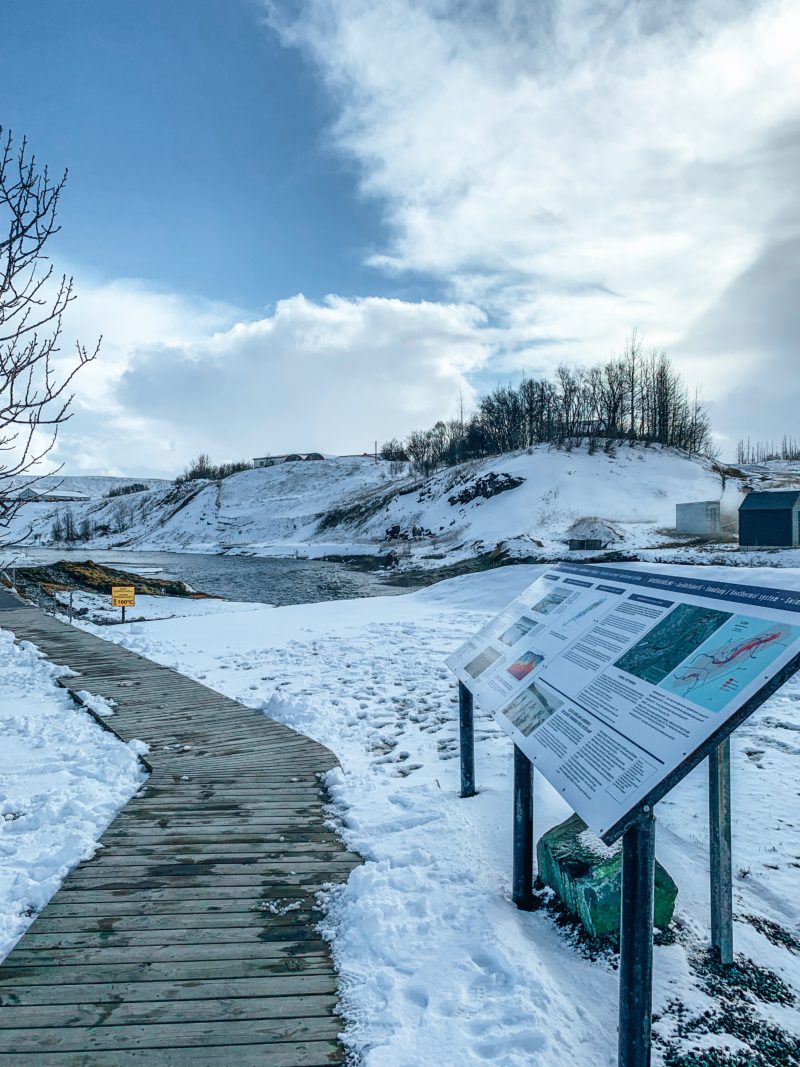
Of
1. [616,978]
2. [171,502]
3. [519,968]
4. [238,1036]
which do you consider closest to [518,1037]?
[519,968]

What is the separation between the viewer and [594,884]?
332 centimetres

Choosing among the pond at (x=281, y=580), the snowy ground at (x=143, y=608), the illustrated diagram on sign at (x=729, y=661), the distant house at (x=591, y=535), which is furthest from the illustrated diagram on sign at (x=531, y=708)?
the distant house at (x=591, y=535)

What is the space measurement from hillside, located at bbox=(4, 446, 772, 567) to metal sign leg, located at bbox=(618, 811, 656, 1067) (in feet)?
82.6

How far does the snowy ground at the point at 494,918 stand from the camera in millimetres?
2686

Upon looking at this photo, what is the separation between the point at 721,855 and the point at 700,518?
102ft

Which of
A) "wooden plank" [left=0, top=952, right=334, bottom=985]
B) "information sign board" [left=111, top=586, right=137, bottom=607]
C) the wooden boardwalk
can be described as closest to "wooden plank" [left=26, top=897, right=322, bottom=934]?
the wooden boardwalk

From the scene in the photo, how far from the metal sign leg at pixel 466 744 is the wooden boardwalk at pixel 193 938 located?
1.19 metres

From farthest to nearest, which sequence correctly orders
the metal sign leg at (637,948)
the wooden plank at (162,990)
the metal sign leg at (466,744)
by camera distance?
the metal sign leg at (466,744)
the wooden plank at (162,990)
the metal sign leg at (637,948)

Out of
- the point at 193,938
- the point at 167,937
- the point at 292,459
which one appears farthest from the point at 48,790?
the point at 292,459

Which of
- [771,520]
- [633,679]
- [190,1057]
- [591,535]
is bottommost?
[190,1057]

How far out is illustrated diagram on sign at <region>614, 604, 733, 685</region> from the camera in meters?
2.73

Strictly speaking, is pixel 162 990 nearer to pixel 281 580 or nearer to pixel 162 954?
pixel 162 954

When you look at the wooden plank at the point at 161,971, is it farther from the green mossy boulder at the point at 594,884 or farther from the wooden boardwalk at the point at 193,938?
the green mossy boulder at the point at 594,884

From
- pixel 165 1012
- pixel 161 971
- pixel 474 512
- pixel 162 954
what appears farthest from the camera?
pixel 474 512
